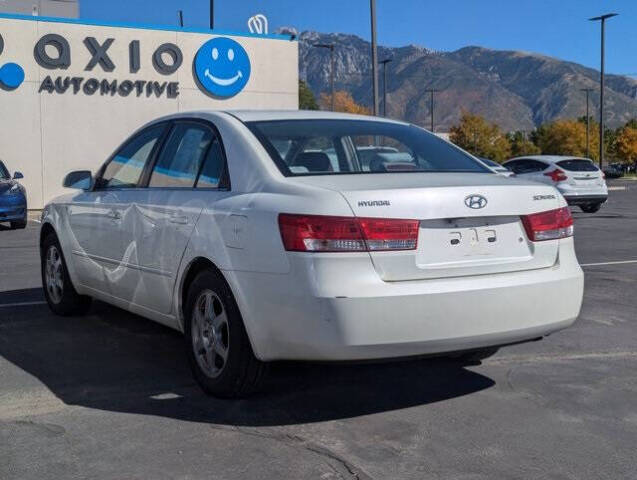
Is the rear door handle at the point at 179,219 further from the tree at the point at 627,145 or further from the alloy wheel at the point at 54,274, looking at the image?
the tree at the point at 627,145

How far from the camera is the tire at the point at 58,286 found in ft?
22.3

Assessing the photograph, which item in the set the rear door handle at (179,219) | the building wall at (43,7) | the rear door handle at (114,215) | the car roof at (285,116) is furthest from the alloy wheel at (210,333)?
the building wall at (43,7)

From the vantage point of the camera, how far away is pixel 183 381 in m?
5.00

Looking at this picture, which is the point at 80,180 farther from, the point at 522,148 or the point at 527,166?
the point at 522,148

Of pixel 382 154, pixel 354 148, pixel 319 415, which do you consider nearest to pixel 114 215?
pixel 354 148

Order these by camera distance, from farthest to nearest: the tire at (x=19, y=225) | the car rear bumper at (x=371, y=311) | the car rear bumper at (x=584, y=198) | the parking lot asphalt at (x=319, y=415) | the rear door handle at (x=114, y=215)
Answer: the car rear bumper at (x=584, y=198) < the tire at (x=19, y=225) < the rear door handle at (x=114, y=215) < the car rear bumper at (x=371, y=311) < the parking lot asphalt at (x=319, y=415)

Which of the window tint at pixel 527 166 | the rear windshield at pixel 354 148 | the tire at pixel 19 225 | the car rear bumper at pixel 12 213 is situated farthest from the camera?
the window tint at pixel 527 166

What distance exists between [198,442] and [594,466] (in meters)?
1.75

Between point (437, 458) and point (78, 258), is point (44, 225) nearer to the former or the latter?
point (78, 258)

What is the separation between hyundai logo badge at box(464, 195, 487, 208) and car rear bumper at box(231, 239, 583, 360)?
352 millimetres

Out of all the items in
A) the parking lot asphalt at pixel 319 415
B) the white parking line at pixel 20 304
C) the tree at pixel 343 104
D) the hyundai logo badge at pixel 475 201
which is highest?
the tree at pixel 343 104

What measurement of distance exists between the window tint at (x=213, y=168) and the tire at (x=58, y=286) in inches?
90.2

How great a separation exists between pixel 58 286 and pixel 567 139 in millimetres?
93644

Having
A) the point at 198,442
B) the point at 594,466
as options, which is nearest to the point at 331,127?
the point at 198,442
